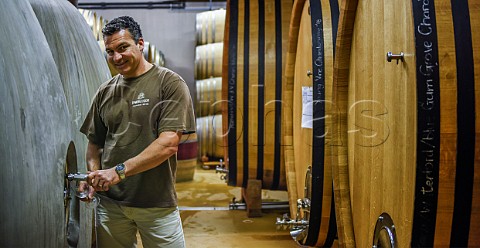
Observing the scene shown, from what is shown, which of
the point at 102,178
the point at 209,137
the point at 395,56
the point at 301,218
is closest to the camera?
the point at 395,56

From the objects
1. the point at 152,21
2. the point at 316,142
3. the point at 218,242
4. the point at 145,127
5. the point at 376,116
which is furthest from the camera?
the point at 152,21

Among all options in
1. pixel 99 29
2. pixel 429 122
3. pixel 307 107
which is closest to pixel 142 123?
pixel 307 107

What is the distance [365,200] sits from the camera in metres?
1.63

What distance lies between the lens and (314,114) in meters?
2.13

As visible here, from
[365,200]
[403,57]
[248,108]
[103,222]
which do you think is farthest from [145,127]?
[248,108]

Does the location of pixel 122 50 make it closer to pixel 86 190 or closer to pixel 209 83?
pixel 86 190

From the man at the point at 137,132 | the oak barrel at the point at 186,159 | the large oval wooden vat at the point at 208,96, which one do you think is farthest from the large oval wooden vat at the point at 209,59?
the man at the point at 137,132

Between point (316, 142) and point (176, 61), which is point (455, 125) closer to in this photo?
point (316, 142)

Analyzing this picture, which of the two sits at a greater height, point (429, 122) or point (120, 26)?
point (120, 26)

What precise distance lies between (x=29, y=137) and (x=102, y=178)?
1.89 feet

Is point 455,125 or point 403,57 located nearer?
point 455,125

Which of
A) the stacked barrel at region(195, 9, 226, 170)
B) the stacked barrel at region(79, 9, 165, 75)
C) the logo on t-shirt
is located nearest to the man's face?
the logo on t-shirt

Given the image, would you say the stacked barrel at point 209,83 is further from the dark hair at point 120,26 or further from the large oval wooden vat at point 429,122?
the large oval wooden vat at point 429,122

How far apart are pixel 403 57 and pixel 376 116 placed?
1.00ft
